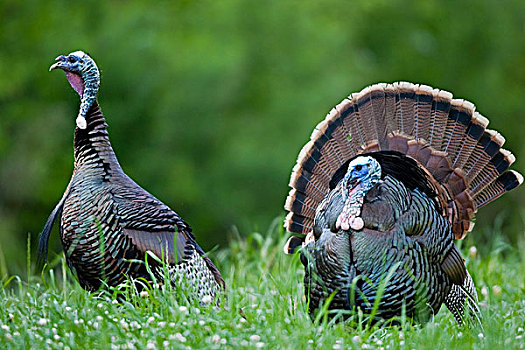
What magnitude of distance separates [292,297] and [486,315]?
98 cm

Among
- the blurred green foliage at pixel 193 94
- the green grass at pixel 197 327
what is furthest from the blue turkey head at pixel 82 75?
the blurred green foliage at pixel 193 94

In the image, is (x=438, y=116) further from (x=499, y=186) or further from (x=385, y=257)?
(x=385, y=257)

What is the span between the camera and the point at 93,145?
424cm

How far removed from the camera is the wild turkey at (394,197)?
13.0 ft

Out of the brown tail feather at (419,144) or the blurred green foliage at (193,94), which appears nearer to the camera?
the brown tail feather at (419,144)

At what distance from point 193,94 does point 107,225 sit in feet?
28.4

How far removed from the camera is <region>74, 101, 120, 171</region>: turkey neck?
4230mm

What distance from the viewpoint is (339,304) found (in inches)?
158

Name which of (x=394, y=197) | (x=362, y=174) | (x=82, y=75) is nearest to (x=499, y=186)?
(x=394, y=197)

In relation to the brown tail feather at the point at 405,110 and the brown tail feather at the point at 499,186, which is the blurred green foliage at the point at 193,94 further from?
the brown tail feather at the point at 405,110

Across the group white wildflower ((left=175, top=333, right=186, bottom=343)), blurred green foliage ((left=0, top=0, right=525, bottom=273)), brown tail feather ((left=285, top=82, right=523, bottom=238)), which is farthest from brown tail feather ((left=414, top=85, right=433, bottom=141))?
blurred green foliage ((left=0, top=0, right=525, bottom=273))

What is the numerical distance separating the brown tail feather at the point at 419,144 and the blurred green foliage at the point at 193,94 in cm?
621

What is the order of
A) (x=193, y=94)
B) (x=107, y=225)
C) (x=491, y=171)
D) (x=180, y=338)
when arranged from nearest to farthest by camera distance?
(x=180, y=338), (x=107, y=225), (x=491, y=171), (x=193, y=94)

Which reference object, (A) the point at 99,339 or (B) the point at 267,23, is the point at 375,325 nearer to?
(A) the point at 99,339
